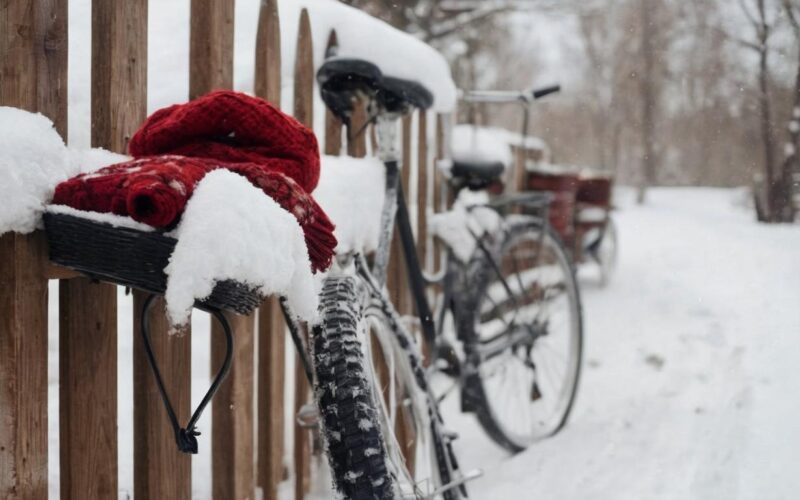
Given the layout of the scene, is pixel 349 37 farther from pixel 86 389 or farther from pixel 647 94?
pixel 647 94

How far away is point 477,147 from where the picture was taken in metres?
3.04

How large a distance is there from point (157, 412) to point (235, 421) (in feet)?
0.91

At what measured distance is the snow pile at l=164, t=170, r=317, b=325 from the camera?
2.55 feet

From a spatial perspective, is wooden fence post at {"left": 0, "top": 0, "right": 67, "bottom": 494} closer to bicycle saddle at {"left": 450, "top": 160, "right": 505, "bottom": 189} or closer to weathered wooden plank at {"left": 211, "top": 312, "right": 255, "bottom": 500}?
weathered wooden plank at {"left": 211, "top": 312, "right": 255, "bottom": 500}

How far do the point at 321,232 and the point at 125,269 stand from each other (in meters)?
0.29

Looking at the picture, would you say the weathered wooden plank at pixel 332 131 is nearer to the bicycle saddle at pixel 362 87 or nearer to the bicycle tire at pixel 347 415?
the bicycle saddle at pixel 362 87

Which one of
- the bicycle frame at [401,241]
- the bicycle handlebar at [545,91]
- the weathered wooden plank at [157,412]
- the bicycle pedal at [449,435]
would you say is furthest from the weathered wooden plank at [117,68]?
the bicycle handlebar at [545,91]

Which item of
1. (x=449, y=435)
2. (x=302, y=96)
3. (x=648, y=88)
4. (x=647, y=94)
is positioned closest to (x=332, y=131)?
(x=302, y=96)

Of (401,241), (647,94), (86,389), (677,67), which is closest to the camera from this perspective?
(86,389)

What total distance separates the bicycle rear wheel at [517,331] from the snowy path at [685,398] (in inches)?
5.8

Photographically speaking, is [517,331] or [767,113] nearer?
[517,331]

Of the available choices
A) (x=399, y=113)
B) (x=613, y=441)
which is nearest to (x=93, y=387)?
(x=399, y=113)

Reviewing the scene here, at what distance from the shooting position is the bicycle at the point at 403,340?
1.09 m

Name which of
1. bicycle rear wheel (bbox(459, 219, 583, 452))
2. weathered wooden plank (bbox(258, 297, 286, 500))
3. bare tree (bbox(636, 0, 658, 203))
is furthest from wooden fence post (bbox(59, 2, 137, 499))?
bare tree (bbox(636, 0, 658, 203))
